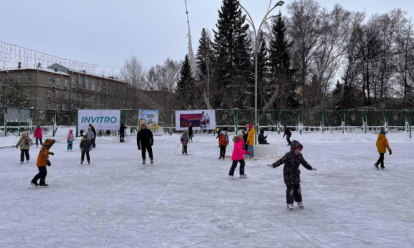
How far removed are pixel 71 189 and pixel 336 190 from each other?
660 cm

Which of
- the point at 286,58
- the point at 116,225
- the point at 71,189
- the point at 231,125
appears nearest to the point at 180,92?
the point at 286,58

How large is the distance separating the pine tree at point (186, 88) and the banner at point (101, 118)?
14.2 meters

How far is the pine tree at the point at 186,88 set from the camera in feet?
136

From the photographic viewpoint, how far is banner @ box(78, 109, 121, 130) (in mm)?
27062

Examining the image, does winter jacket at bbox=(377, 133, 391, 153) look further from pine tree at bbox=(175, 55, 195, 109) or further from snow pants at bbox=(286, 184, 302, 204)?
pine tree at bbox=(175, 55, 195, 109)

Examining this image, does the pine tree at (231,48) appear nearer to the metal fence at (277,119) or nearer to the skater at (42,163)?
the metal fence at (277,119)

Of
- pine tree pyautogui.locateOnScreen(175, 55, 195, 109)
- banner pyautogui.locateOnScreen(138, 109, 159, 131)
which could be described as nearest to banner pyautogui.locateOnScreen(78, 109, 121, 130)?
banner pyautogui.locateOnScreen(138, 109, 159, 131)

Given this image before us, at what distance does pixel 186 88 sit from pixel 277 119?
54.6 feet

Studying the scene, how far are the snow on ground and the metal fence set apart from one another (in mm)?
17467

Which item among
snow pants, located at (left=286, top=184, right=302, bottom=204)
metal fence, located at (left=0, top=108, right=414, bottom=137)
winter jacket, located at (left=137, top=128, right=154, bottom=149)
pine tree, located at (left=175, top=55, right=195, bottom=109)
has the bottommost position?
snow pants, located at (left=286, top=184, right=302, bottom=204)

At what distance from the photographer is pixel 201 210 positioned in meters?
5.98

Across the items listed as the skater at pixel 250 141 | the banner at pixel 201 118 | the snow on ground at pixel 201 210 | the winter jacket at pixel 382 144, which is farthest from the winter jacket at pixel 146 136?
the banner at pixel 201 118

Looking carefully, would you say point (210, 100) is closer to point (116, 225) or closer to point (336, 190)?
point (336, 190)

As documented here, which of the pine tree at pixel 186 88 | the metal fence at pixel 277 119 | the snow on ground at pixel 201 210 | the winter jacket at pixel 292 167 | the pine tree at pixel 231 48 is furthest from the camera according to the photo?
the pine tree at pixel 231 48
